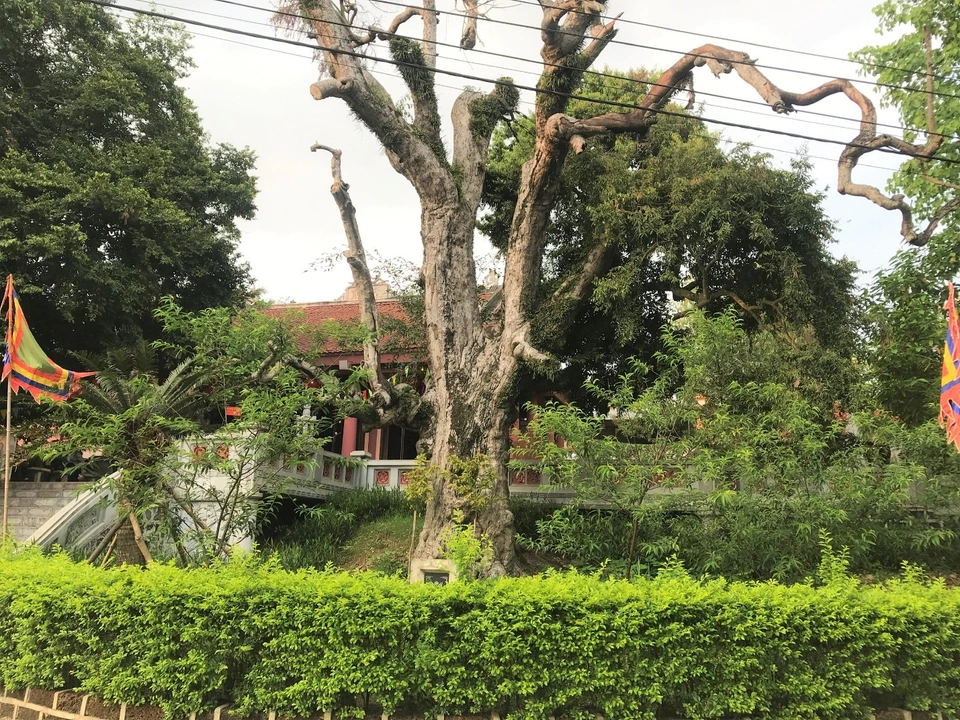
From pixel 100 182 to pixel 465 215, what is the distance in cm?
680

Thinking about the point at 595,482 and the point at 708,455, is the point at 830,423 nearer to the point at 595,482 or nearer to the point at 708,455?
the point at 708,455

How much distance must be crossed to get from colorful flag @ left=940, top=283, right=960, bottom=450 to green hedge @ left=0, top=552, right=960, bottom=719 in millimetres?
2324

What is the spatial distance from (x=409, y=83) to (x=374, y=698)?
9429 millimetres

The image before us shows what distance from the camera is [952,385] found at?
Answer: 6.60 m

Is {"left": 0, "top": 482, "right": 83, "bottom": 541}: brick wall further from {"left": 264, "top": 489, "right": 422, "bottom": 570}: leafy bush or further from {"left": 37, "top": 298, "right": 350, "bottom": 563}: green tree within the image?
{"left": 37, "top": 298, "right": 350, "bottom": 563}: green tree

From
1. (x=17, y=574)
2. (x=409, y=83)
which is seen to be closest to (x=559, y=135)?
(x=409, y=83)

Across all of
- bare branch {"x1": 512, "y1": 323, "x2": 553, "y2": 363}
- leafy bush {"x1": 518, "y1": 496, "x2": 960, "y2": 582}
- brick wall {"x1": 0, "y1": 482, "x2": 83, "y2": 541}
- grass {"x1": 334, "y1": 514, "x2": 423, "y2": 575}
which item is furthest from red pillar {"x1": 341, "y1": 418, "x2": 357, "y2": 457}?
leafy bush {"x1": 518, "y1": 496, "x2": 960, "y2": 582}

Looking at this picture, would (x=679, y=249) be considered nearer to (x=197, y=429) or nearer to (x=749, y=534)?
(x=749, y=534)

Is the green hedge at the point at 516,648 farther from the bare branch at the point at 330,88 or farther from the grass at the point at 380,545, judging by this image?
the bare branch at the point at 330,88

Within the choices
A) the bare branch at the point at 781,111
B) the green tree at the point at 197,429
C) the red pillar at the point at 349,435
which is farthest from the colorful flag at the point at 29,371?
the red pillar at the point at 349,435

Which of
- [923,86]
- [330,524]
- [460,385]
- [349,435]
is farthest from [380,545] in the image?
[923,86]

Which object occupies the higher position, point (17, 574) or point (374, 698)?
point (17, 574)

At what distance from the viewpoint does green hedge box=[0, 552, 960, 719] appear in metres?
4.48

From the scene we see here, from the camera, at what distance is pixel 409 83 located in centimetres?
1096
